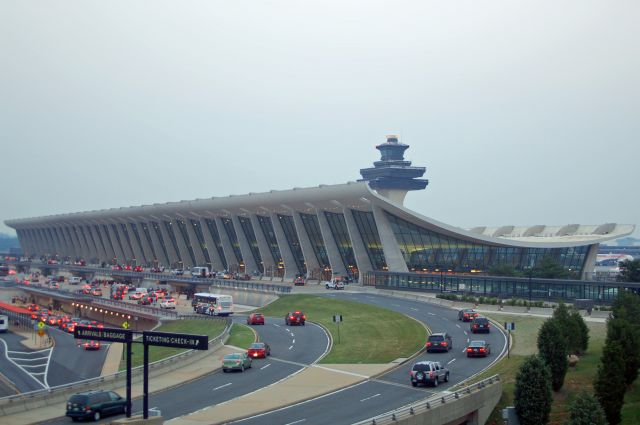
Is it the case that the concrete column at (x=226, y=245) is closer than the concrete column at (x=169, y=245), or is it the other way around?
the concrete column at (x=226, y=245)

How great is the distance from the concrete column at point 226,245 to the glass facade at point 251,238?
6182 mm

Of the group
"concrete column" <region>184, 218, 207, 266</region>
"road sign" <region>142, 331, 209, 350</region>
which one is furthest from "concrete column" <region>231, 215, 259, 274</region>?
"road sign" <region>142, 331, 209, 350</region>

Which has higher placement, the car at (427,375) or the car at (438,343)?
the car at (438,343)

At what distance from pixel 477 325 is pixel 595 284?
73.3 ft

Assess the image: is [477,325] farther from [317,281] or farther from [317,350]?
[317,281]

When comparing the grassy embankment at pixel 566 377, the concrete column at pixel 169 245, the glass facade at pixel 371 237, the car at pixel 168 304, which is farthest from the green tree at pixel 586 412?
the concrete column at pixel 169 245

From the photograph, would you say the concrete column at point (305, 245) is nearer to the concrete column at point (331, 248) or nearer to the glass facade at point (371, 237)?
the concrete column at point (331, 248)

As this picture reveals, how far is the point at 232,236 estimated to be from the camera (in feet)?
456

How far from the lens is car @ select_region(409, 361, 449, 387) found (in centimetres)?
3825

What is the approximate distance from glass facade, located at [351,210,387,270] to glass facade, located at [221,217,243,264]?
37.8 m

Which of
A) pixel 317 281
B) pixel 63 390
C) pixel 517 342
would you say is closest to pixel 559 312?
pixel 517 342

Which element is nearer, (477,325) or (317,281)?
(477,325)

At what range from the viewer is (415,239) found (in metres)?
103

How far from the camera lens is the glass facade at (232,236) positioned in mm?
138125
